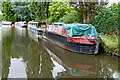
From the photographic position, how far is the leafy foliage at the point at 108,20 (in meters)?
9.36

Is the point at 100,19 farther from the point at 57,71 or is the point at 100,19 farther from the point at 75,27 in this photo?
the point at 57,71

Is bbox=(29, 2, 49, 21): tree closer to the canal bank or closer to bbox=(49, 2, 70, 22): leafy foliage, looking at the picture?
bbox=(49, 2, 70, 22): leafy foliage

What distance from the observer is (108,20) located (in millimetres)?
9898

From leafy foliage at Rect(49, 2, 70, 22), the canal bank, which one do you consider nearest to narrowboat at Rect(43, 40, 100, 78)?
the canal bank

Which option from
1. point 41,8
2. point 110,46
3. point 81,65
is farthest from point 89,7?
point 41,8

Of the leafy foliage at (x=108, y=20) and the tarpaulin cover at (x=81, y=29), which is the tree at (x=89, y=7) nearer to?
the leafy foliage at (x=108, y=20)

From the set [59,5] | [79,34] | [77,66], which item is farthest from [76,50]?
[59,5]

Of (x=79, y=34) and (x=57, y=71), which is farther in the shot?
(x=79, y=34)

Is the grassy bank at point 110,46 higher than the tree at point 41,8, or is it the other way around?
the tree at point 41,8

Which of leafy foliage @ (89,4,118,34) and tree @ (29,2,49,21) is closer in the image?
leafy foliage @ (89,4,118,34)

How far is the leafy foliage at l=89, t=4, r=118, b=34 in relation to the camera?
9.36 m

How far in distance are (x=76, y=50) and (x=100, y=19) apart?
448 centimetres

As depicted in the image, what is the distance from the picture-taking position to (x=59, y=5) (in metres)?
22.7

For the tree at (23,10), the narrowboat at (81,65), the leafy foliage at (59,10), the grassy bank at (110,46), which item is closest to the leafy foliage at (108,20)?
the grassy bank at (110,46)
